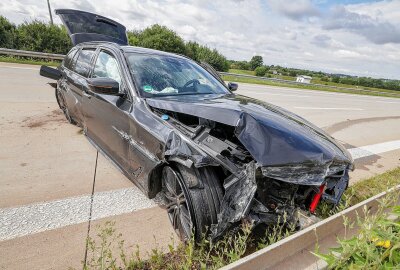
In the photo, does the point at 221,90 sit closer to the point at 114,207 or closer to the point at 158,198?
the point at 158,198

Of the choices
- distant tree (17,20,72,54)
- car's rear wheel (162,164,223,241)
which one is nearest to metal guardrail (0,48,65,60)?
distant tree (17,20,72,54)

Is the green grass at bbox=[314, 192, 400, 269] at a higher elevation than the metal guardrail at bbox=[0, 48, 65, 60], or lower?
lower

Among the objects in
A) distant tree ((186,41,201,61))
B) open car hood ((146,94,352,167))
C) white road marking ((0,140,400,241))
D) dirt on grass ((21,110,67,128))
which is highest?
distant tree ((186,41,201,61))

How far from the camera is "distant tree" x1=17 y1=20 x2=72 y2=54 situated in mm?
18891

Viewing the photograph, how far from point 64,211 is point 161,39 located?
26219 mm

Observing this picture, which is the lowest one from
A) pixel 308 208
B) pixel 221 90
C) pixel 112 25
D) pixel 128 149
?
pixel 308 208

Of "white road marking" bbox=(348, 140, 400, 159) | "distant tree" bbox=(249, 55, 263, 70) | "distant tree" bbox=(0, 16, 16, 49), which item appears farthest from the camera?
"distant tree" bbox=(249, 55, 263, 70)

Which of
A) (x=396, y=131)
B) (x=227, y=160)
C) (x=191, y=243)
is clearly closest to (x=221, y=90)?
(x=227, y=160)

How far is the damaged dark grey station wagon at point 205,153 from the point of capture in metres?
2.11

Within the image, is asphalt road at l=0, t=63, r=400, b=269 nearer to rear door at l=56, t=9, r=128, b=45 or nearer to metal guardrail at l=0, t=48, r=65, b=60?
rear door at l=56, t=9, r=128, b=45

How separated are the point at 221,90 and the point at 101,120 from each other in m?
1.60

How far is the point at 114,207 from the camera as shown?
9.31 feet

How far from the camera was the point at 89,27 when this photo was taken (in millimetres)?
5777

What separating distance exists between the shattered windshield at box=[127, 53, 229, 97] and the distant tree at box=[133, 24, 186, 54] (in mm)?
23642
